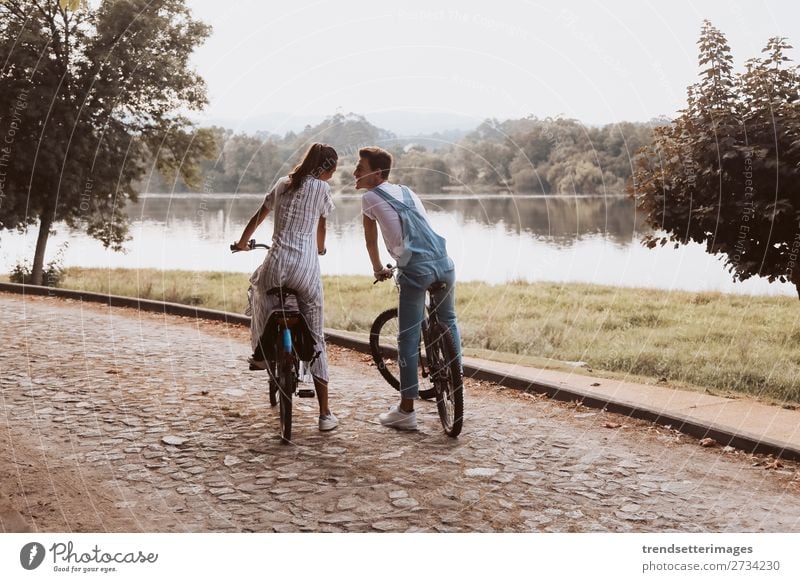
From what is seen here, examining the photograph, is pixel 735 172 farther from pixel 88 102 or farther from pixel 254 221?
pixel 88 102

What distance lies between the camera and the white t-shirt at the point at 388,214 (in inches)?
219

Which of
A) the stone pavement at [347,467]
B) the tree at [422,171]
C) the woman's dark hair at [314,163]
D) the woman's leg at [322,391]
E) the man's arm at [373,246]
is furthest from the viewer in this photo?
the tree at [422,171]

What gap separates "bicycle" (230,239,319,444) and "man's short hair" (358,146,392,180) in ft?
3.10

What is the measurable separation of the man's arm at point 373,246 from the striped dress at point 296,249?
0.27 meters

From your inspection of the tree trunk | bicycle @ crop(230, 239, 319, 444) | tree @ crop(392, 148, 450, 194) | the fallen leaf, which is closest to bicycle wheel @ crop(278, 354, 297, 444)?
bicycle @ crop(230, 239, 319, 444)

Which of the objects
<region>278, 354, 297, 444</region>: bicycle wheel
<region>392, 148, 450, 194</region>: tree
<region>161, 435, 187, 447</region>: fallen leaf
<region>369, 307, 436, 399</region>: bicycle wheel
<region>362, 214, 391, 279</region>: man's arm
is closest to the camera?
<region>278, 354, 297, 444</region>: bicycle wheel

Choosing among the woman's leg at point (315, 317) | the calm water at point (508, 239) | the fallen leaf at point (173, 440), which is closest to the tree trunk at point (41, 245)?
the calm water at point (508, 239)

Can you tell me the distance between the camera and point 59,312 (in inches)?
486

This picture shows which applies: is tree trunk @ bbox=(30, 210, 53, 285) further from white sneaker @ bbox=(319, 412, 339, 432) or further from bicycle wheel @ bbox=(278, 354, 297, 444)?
bicycle wheel @ bbox=(278, 354, 297, 444)

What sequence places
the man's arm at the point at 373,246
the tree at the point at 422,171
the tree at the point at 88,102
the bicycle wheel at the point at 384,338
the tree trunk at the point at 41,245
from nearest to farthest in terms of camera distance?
the man's arm at the point at 373,246 → the tree at the point at 422,171 → the bicycle wheel at the point at 384,338 → the tree at the point at 88,102 → the tree trunk at the point at 41,245

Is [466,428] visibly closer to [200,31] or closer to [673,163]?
[673,163]

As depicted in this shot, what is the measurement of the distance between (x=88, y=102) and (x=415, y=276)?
32.4 ft

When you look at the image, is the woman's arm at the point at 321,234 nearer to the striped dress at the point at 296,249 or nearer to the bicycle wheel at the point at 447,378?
the striped dress at the point at 296,249

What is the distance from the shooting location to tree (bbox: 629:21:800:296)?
294 inches
